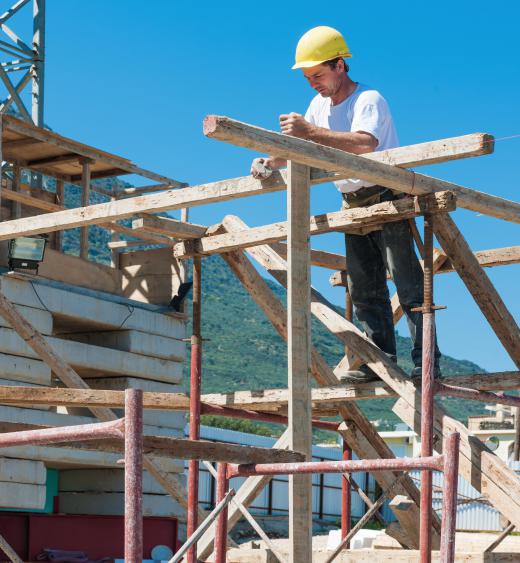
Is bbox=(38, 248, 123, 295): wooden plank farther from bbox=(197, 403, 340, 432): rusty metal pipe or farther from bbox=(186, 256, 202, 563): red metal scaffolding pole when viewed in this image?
bbox=(186, 256, 202, 563): red metal scaffolding pole

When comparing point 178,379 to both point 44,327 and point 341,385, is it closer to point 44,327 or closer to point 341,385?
point 44,327

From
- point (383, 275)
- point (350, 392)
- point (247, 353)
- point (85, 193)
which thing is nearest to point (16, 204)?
point (85, 193)

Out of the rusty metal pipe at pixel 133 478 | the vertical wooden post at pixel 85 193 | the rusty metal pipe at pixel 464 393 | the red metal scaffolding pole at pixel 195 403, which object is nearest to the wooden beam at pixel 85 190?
the vertical wooden post at pixel 85 193

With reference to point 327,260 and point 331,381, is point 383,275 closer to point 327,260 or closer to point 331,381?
point 331,381

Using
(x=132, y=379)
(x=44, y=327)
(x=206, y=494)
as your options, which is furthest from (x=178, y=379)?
(x=206, y=494)

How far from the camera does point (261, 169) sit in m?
7.34

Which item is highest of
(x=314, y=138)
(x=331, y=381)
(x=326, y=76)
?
(x=326, y=76)

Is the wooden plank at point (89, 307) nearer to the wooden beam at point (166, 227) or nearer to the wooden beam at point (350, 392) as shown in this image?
the wooden beam at point (350, 392)

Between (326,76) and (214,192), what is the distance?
1147 millimetres

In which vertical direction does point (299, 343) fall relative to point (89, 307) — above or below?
below

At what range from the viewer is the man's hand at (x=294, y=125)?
269 inches

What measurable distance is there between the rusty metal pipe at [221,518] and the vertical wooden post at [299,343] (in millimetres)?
385

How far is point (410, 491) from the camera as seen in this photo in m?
10.2

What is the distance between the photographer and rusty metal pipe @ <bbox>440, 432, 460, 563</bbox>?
5.60 m
